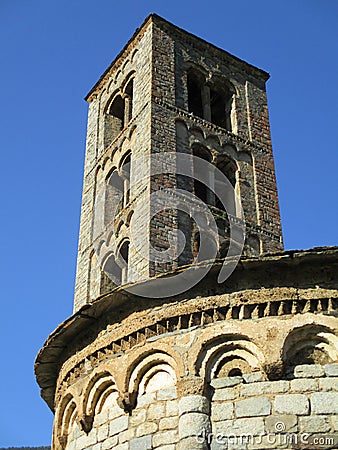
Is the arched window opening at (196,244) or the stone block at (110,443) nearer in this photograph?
the stone block at (110,443)

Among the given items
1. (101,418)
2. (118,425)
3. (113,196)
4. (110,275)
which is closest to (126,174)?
(113,196)

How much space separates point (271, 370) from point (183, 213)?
296 inches

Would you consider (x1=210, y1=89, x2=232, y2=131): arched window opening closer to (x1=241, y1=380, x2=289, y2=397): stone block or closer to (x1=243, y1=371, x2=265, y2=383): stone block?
(x1=243, y1=371, x2=265, y2=383): stone block

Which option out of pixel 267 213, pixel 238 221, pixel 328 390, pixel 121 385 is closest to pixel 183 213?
pixel 238 221

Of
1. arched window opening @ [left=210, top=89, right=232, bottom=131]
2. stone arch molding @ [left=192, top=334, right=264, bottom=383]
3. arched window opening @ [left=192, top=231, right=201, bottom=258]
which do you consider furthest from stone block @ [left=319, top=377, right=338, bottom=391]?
arched window opening @ [left=210, top=89, right=232, bottom=131]

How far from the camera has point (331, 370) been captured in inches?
287

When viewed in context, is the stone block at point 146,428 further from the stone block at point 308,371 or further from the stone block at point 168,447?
the stone block at point 308,371

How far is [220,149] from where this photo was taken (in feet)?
56.1

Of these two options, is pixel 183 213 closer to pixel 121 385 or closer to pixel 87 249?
pixel 87 249

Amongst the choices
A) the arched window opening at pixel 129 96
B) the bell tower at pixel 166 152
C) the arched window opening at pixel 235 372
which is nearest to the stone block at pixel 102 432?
the arched window opening at pixel 235 372

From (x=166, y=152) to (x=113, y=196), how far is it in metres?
2.00

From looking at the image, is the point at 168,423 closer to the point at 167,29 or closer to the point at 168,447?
the point at 168,447

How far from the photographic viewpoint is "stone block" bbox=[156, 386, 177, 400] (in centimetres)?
762

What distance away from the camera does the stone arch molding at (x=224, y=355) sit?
7.54 meters
